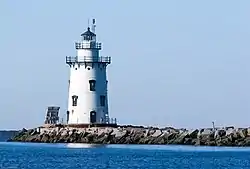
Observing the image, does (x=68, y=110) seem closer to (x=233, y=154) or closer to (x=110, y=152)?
(x=110, y=152)

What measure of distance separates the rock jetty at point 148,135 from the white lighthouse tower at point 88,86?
4.96ft

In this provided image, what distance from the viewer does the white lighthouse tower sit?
3290 inches

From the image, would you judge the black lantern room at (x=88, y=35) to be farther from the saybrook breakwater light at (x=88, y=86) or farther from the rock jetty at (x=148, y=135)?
the rock jetty at (x=148, y=135)

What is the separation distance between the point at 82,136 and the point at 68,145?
A: 4.02ft

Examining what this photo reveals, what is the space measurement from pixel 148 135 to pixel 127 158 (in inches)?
699

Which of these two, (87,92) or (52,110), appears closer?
(87,92)

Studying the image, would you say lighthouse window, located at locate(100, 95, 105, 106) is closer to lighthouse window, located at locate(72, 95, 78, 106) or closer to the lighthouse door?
the lighthouse door

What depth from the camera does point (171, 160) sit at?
206 ft

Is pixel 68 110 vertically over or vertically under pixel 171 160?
over

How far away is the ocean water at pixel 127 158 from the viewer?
5712cm

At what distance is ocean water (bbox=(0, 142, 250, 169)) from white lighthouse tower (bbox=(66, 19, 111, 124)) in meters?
4.40

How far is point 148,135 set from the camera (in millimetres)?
81500

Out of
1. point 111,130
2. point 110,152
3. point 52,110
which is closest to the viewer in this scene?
point 110,152

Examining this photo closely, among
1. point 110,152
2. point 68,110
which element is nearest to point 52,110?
point 68,110
